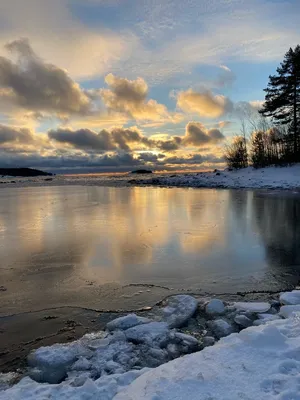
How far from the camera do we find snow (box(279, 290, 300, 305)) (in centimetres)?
439

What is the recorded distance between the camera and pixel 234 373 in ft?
8.93

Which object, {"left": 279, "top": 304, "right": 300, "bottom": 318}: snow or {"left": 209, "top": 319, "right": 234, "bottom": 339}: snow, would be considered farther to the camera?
{"left": 279, "top": 304, "right": 300, "bottom": 318}: snow

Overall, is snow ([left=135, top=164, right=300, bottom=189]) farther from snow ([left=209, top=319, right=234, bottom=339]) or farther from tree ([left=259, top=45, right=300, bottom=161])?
snow ([left=209, top=319, right=234, bottom=339])

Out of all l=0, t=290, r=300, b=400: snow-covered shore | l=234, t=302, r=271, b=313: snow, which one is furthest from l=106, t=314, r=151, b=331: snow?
l=234, t=302, r=271, b=313: snow

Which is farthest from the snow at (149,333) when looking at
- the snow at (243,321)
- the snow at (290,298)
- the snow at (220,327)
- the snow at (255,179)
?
the snow at (255,179)

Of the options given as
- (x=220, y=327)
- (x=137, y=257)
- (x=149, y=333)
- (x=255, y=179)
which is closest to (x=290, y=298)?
(x=220, y=327)

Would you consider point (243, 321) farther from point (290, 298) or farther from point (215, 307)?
point (290, 298)

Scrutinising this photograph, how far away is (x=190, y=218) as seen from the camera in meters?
11.2

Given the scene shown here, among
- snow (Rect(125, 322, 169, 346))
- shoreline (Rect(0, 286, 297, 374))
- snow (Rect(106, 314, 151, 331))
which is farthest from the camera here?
snow (Rect(106, 314, 151, 331))

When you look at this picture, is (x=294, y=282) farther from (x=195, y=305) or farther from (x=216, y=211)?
(x=216, y=211)

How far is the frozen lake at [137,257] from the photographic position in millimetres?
4965

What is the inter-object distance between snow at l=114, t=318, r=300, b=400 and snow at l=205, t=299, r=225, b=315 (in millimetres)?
801

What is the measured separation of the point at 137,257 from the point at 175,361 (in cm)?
364

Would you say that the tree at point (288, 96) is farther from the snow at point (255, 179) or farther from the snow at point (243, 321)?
the snow at point (243, 321)
